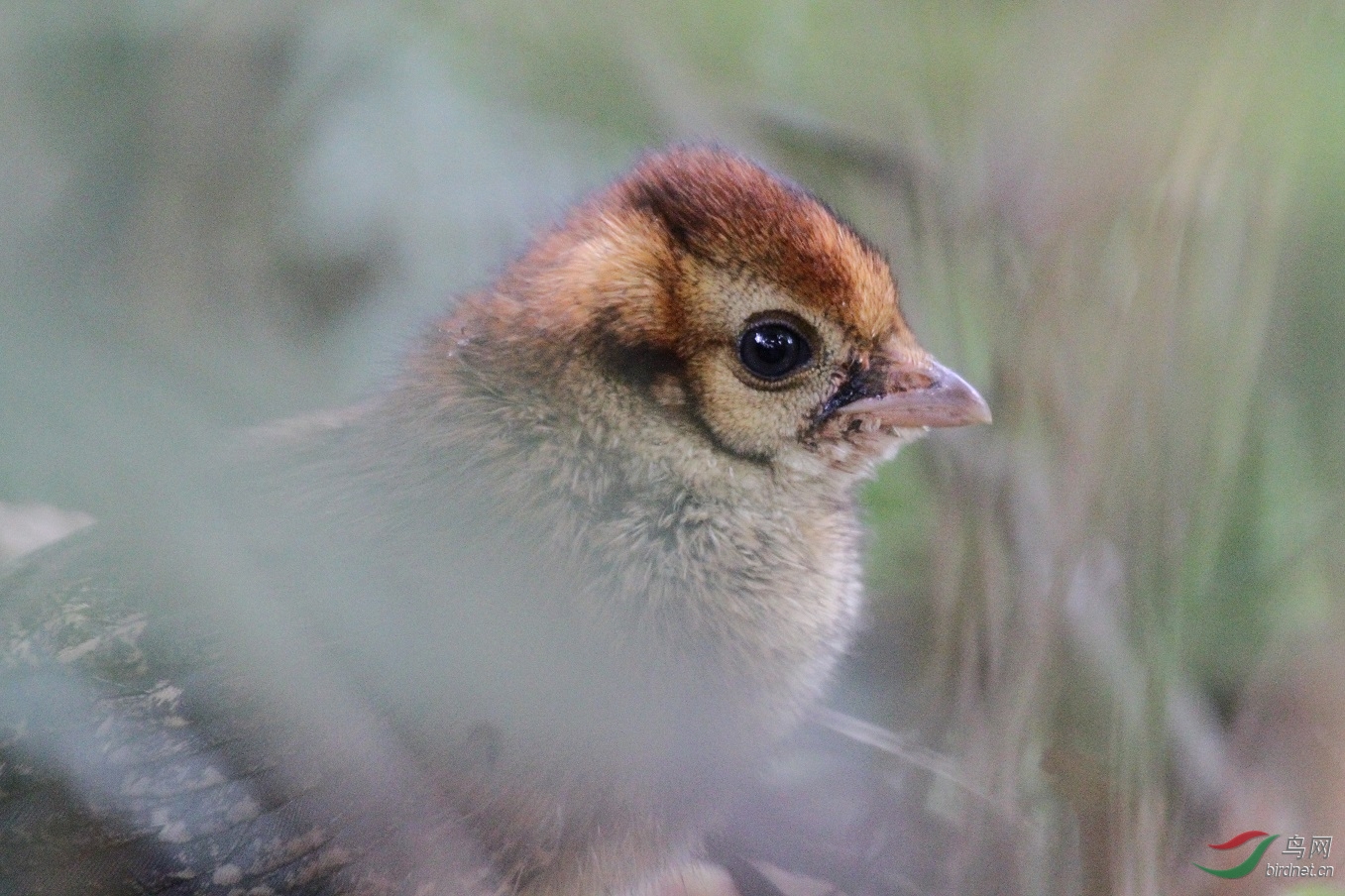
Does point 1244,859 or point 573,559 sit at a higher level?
point 573,559

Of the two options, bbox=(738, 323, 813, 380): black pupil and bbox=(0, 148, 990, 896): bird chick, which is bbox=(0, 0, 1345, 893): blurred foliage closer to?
bbox=(0, 148, 990, 896): bird chick

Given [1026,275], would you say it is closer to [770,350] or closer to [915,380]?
[915,380]

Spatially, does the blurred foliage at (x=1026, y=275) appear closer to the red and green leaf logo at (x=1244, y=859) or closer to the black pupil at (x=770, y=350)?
the red and green leaf logo at (x=1244, y=859)

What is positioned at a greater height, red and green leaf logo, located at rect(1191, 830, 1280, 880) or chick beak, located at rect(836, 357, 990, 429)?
chick beak, located at rect(836, 357, 990, 429)

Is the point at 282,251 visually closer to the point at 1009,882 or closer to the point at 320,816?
the point at 320,816

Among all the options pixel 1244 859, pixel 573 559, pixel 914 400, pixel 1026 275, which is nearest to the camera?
pixel 573 559

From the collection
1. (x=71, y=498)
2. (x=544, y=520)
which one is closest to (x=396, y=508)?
(x=544, y=520)

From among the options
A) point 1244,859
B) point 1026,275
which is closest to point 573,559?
point 1026,275

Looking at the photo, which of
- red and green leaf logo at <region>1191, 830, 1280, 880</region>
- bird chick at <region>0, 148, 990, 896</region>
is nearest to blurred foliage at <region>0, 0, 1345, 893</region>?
red and green leaf logo at <region>1191, 830, 1280, 880</region>
